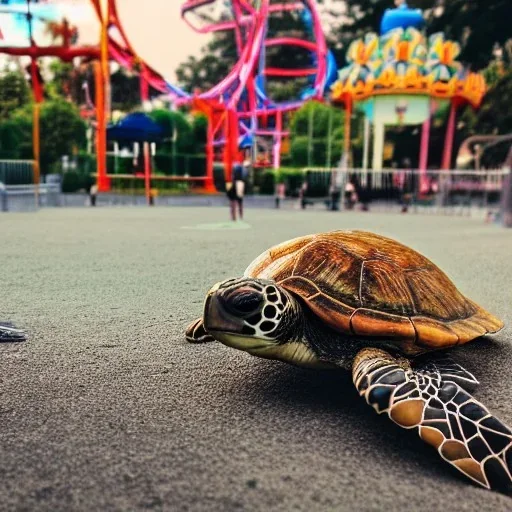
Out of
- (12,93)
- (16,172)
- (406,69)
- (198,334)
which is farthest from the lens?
(12,93)

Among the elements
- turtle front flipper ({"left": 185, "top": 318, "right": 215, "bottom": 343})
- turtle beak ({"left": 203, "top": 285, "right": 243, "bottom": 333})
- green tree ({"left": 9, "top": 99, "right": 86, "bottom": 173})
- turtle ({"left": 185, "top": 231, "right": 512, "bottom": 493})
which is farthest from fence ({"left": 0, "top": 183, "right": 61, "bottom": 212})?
turtle beak ({"left": 203, "top": 285, "right": 243, "bottom": 333})

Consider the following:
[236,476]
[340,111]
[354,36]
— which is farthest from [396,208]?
[354,36]

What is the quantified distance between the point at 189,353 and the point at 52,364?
0.69 m

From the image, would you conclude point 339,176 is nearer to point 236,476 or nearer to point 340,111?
point 340,111

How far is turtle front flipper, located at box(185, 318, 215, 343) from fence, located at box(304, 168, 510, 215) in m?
16.6

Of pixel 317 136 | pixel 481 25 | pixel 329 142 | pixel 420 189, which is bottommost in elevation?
pixel 420 189

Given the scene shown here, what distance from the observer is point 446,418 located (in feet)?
5.91

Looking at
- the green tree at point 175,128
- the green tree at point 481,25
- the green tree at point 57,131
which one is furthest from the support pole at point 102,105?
the green tree at point 481,25

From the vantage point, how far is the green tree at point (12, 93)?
3384 centimetres

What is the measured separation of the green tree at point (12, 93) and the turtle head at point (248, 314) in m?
35.3

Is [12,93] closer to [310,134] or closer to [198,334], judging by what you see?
[310,134]

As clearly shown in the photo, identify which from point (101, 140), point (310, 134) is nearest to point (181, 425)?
point (101, 140)

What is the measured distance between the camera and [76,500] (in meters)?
1.60

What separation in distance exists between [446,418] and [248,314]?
0.71 m
